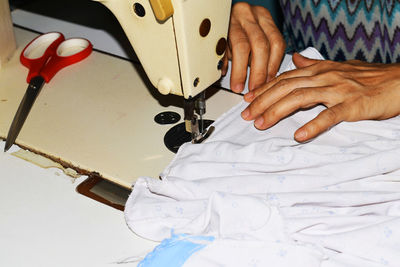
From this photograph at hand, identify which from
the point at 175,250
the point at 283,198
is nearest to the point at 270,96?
the point at 283,198

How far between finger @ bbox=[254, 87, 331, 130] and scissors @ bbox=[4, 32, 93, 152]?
0.49m

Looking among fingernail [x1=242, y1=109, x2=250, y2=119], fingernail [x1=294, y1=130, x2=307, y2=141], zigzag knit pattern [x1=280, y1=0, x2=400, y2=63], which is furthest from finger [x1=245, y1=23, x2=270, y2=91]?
zigzag knit pattern [x1=280, y1=0, x2=400, y2=63]

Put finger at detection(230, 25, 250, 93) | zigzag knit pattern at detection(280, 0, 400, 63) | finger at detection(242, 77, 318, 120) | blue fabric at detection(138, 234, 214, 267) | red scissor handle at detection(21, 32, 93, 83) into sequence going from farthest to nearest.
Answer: zigzag knit pattern at detection(280, 0, 400, 63)
red scissor handle at detection(21, 32, 93, 83)
finger at detection(230, 25, 250, 93)
finger at detection(242, 77, 318, 120)
blue fabric at detection(138, 234, 214, 267)

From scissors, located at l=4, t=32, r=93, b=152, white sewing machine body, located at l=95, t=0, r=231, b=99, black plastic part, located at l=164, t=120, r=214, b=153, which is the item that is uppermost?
white sewing machine body, located at l=95, t=0, r=231, b=99

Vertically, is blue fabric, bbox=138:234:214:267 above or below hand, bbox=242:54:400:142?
below

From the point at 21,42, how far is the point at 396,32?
3.40ft

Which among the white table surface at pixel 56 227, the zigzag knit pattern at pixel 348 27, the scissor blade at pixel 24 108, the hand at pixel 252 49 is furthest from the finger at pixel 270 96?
the zigzag knit pattern at pixel 348 27

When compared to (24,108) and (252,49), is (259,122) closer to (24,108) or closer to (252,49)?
(252,49)

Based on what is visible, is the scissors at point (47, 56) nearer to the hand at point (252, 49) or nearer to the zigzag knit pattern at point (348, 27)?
the hand at point (252, 49)

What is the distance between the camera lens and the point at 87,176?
3.18 ft

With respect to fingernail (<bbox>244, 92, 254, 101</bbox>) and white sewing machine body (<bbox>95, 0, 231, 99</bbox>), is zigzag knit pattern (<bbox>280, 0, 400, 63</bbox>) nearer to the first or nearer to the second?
fingernail (<bbox>244, 92, 254, 101</bbox>)

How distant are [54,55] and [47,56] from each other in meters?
0.02

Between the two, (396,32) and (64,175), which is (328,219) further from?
(396,32)

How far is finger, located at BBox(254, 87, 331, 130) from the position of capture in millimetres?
1009
